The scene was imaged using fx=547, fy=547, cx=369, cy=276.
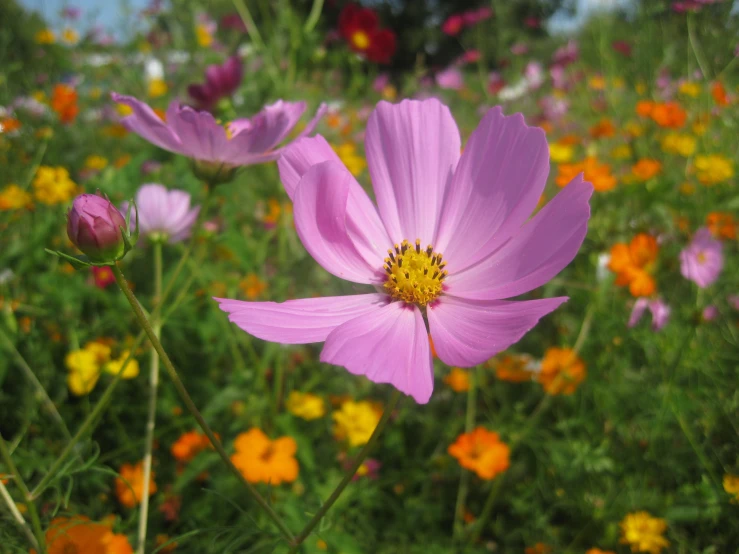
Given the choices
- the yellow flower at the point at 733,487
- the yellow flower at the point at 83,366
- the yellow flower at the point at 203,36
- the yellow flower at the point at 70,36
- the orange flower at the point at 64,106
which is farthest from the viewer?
the yellow flower at the point at 70,36

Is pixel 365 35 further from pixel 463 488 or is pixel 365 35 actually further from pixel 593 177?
pixel 463 488

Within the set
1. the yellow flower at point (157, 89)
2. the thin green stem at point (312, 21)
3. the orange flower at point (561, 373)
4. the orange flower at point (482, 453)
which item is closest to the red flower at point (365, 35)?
the thin green stem at point (312, 21)

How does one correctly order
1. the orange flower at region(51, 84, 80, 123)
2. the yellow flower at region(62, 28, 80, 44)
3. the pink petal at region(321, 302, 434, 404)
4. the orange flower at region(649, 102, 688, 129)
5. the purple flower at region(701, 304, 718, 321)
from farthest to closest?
the yellow flower at region(62, 28, 80, 44), the orange flower at region(51, 84, 80, 123), the orange flower at region(649, 102, 688, 129), the purple flower at region(701, 304, 718, 321), the pink petal at region(321, 302, 434, 404)

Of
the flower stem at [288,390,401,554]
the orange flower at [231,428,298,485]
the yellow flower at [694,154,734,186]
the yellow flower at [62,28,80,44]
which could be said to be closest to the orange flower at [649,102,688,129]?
the yellow flower at [694,154,734,186]

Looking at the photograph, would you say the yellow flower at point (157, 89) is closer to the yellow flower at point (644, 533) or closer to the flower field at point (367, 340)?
the flower field at point (367, 340)

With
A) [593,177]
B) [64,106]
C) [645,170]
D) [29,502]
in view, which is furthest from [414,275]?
[64,106]

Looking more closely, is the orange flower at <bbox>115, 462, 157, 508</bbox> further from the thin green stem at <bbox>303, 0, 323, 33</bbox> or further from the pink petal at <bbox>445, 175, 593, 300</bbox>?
the thin green stem at <bbox>303, 0, 323, 33</bbox>
